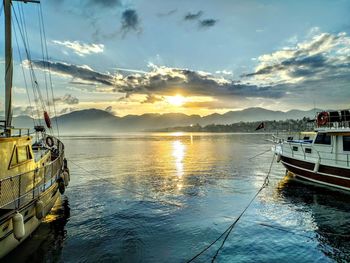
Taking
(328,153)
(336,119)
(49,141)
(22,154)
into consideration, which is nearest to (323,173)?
(328,153)

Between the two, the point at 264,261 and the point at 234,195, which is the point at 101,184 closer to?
the point at 234,195

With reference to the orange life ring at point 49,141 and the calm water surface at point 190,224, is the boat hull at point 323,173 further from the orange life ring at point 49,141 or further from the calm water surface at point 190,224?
the orange life ring at point 49,141

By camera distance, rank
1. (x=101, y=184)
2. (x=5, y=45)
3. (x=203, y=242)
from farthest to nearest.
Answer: (x=101, y=184) → (x=5, y=45) → (x=203, y=242)

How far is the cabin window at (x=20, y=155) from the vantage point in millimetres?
15331

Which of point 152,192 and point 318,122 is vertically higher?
point 318,122

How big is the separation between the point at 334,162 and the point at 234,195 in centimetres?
883

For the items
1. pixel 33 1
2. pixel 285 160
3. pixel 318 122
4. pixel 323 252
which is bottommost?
pixel 323 252

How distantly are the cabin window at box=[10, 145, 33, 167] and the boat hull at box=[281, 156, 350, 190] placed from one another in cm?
2330

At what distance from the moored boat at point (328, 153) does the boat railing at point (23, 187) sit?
22.2m

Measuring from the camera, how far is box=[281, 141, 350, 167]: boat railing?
24.3m

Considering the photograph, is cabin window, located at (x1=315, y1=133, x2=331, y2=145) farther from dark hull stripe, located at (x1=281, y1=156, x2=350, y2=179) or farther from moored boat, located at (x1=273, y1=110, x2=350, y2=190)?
dark hull stripe, located at (x1=281, y1=156, x2=350, y2=179)

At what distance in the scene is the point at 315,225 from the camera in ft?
56.8

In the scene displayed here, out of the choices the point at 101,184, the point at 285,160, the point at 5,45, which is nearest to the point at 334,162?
the point at 285,160

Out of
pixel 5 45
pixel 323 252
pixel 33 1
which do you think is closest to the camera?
pixel 323 252
